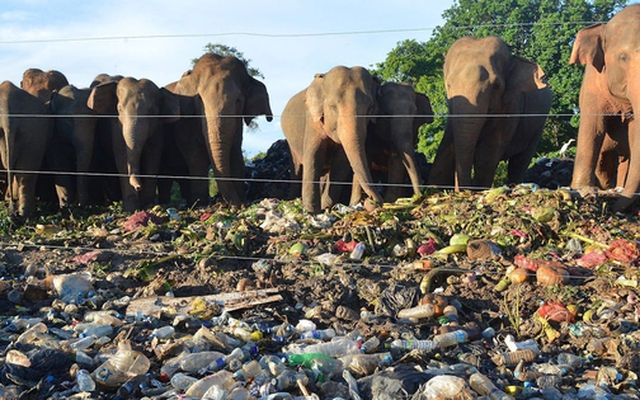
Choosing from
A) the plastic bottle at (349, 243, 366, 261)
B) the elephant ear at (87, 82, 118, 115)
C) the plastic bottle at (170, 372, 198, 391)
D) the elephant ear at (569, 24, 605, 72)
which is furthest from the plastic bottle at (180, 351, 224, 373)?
the elephant ear at (87, 82, 118, 115)

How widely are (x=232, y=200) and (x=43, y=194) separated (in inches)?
135

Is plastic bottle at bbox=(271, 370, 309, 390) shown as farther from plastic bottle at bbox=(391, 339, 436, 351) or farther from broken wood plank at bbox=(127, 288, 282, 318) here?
broken wood plank at bbox=(127, 288, 282, 318)

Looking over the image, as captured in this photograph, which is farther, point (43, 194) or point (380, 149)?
point (43, 194)

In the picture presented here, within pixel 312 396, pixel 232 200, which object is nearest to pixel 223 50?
pixel 232 200

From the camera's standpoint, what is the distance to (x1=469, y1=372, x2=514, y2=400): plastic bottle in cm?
481

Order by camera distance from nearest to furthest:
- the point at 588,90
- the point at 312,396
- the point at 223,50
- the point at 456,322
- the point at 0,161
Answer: the point at 312,396, the point at 456,322, the point at 588,90, the point at 0,161, the point at 223,50

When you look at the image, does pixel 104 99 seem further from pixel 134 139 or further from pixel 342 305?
pixel 342 305

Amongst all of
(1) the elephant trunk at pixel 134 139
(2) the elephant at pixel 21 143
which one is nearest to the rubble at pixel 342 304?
A: (1) the elephant trunk at pixel 134 139

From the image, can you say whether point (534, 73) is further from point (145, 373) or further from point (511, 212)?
point (145, 373)

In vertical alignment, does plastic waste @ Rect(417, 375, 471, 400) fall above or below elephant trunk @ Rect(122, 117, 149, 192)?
below

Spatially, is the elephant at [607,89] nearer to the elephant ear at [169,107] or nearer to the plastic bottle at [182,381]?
the plastic bottle at [182,381]

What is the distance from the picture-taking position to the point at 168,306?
21.9 ft

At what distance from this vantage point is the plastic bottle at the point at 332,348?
216 inches

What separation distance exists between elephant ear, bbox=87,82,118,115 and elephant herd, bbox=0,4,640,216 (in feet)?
0.07
